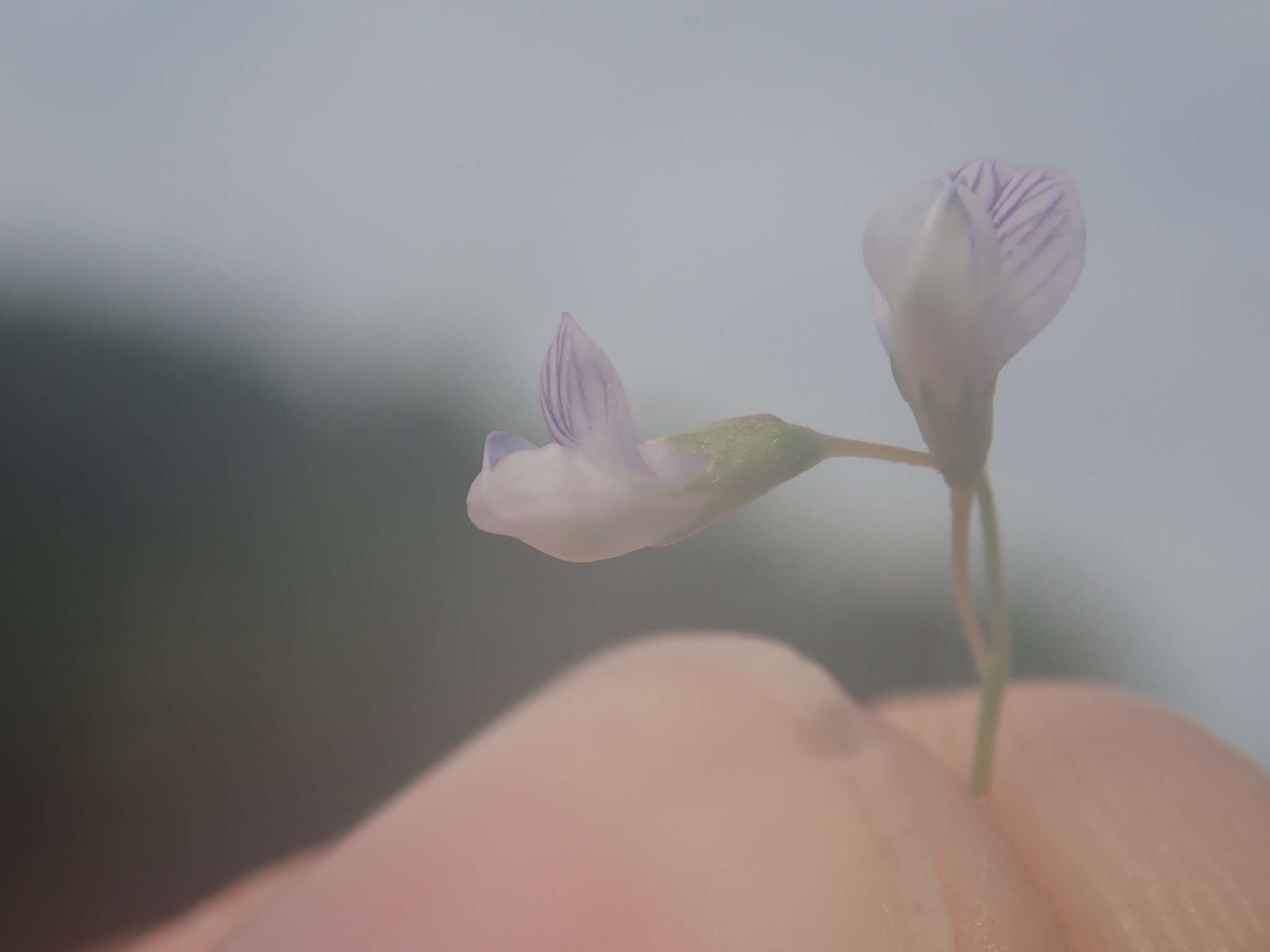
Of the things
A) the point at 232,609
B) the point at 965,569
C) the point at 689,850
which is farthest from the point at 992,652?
the point at 232,609

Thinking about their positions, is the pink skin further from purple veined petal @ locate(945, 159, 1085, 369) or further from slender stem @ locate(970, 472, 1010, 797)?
purple veined petal @ locate(945, 159, 1085, 369)

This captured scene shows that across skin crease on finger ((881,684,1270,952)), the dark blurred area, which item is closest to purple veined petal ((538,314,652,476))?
skin crease on finger ((881,684,1270,952))

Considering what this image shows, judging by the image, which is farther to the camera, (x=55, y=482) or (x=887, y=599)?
(x=55, y=482)

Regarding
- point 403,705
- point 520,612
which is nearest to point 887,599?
point 520,612

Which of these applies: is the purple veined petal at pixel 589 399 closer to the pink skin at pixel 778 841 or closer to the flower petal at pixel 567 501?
the flower petal at pixel 567 501

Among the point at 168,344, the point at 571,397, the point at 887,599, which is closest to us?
the point at 571,397

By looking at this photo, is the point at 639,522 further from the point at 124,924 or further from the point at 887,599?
the point at 124,924

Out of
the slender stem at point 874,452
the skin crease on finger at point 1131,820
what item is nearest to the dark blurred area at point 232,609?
the skin crease on finger at point 1131,820

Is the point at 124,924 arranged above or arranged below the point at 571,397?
below
